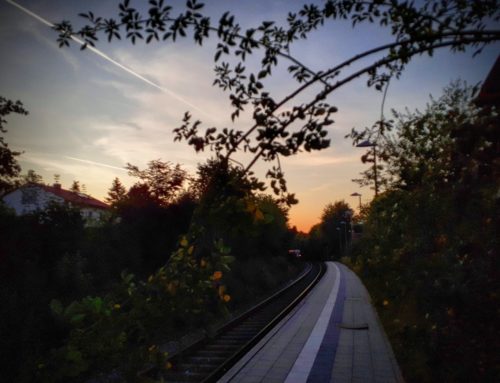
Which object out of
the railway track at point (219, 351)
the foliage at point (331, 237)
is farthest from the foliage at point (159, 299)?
the foliage at point (331, 237)

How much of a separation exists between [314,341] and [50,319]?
6.98 meters

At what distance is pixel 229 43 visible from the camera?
2.88 metres

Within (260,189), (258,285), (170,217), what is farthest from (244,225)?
(258,285)

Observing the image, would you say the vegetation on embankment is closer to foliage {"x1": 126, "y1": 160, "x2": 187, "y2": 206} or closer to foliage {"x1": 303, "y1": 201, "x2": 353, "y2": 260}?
foliage {"x1": 126, "y1": 160, "x2": 187, "y2": 206}

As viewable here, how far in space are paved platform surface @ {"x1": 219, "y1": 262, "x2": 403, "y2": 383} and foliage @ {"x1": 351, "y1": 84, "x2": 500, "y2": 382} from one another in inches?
22.0

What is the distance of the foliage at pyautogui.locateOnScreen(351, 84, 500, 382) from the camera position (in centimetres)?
290

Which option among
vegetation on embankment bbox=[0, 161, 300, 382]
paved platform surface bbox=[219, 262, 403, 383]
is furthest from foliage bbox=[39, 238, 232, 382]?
paved platform surface bbox=[219, 262, 403, 383]

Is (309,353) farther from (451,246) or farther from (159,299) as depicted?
(159,299)

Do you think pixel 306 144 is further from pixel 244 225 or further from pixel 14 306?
pixel 14 306

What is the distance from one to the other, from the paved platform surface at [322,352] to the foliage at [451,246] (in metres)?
0.56

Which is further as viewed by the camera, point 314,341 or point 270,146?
point 314,341

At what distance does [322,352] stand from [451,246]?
4253mm

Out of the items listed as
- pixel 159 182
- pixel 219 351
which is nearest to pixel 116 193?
pixel 159 182

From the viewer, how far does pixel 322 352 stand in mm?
8641
